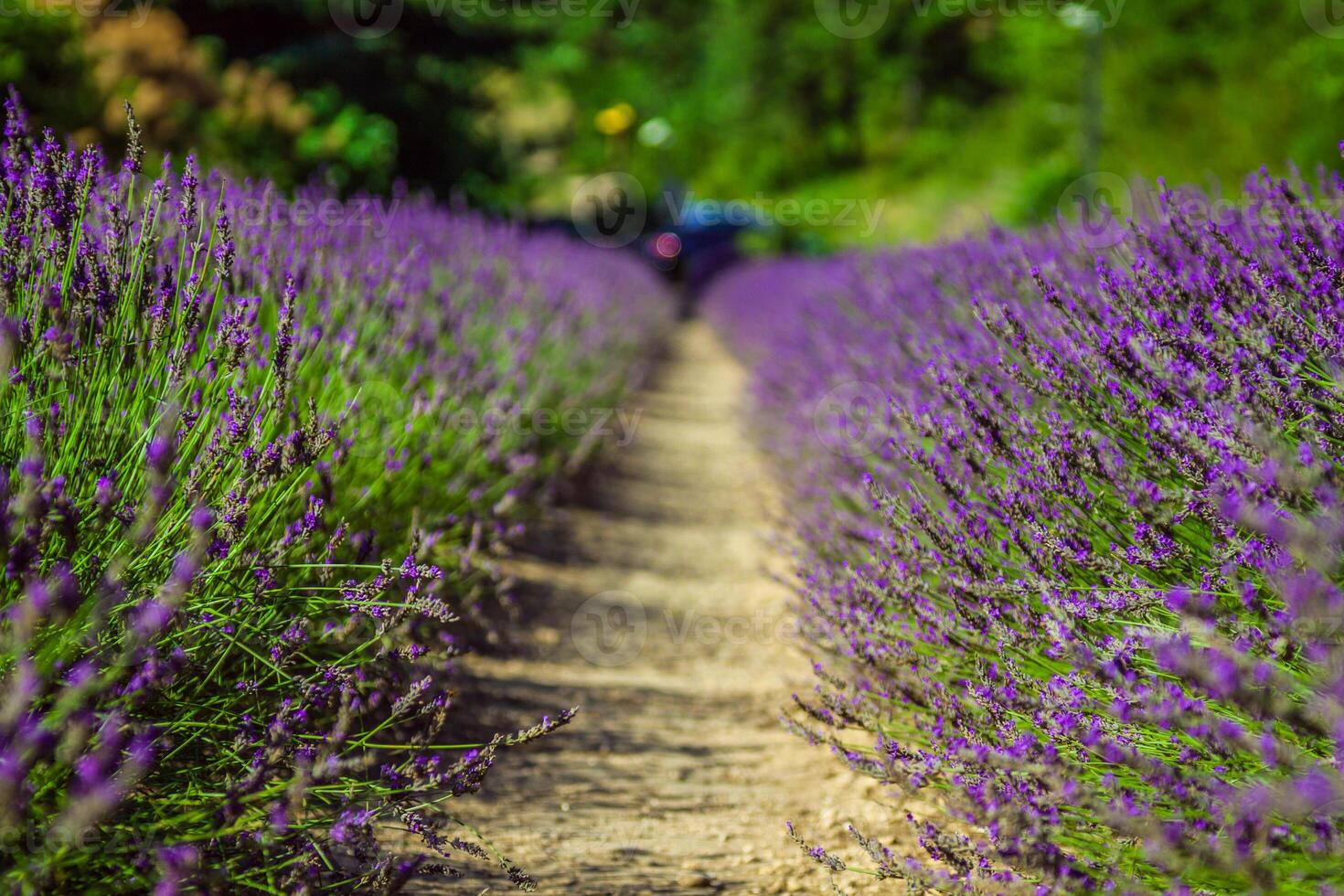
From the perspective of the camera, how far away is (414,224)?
4.32m

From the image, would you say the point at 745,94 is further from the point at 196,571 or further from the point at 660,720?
the point at 196,571

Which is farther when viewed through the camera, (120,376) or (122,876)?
(120,376)

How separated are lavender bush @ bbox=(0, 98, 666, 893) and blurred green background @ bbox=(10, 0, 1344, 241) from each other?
3.08m

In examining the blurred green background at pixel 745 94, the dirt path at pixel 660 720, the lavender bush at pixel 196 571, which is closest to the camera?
the lavender bush at pixel 196 571

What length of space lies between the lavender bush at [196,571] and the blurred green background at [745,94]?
121 inches

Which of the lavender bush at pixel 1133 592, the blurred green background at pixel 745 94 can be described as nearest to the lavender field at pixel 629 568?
the lavender bush at pixel 1133 592

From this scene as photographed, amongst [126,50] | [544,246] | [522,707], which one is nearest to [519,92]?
[544,246]

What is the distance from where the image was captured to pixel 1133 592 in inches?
57.7

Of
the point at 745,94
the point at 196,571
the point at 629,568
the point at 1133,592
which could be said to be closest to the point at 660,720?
the point at 629,568

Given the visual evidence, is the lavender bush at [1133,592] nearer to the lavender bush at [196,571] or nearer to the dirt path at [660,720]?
the dirt path at [660,720]

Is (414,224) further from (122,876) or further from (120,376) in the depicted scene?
(122,876)

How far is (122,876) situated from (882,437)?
192cm

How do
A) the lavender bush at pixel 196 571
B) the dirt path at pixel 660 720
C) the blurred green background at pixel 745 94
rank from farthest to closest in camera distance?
1. the blurred green background at pixel 745 94
2. the dirt path at pixel 660 720
3. the lavender bush at pixel 196 571

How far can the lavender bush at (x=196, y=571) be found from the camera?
3.58 ft
